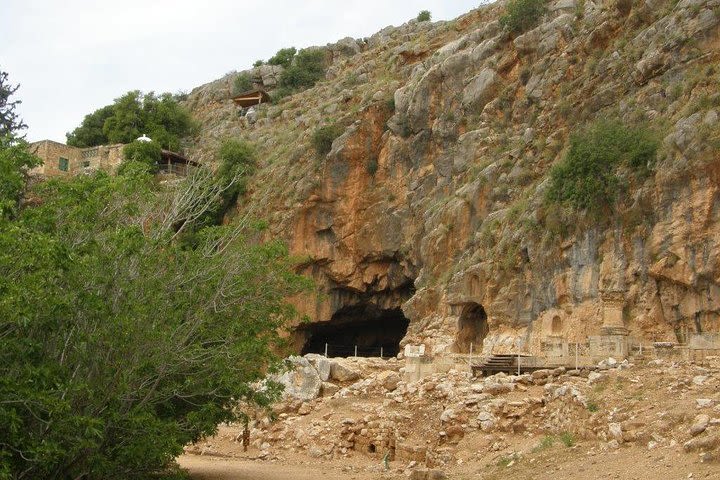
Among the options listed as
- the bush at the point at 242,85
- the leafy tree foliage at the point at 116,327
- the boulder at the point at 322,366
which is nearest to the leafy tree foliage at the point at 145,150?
the bush at the point at 242,85

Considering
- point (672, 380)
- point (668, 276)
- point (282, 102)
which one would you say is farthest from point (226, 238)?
point (282, 102)

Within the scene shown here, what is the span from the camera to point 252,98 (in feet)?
219

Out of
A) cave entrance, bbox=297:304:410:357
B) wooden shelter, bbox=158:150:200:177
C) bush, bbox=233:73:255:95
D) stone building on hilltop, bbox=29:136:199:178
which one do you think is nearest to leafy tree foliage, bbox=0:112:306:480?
cave entrance, bbox=297:304:410:357

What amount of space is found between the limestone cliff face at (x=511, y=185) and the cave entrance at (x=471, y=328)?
0.29m

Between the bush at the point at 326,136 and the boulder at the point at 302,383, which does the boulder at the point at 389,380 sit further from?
the bush at the point at 326,136

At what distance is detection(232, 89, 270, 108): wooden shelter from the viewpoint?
66.4 m

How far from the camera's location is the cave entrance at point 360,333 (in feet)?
152

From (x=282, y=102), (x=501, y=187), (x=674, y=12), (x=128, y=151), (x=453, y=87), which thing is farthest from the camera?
(x=282, y=102)

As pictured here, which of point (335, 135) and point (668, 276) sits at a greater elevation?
point (335, 135)

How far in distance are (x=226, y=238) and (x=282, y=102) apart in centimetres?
4489

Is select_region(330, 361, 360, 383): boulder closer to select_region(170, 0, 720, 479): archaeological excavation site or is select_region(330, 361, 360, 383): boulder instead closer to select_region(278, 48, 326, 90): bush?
select_region(170, 0, 720, 479): archaeological excavation site

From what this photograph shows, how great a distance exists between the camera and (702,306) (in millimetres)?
26328

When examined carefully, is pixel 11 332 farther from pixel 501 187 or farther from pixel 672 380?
pixel 501 187

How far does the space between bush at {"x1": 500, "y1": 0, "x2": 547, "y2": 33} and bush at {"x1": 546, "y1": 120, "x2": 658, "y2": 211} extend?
35.2 ft
